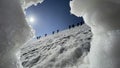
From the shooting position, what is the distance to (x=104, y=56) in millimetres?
6387

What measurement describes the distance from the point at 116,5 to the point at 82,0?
3.11ft

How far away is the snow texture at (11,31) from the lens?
216 inches

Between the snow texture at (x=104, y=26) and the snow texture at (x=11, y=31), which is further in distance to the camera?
the snow texture at (x=104, y=26)

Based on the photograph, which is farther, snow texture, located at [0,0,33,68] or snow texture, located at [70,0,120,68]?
snow texture, located at [70,0,120,68]

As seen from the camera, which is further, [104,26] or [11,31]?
[104,26]

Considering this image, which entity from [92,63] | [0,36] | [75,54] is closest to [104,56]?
[92,63]

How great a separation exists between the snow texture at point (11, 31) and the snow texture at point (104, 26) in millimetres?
1848

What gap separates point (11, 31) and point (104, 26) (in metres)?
2.58

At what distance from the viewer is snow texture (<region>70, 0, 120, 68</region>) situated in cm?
623

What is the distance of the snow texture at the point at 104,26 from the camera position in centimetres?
623

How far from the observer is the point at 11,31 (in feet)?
18.3

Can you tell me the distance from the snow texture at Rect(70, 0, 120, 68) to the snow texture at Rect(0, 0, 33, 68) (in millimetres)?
1848

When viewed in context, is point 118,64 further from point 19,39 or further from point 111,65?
point 19,39

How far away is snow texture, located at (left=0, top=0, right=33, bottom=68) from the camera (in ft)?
18.0
